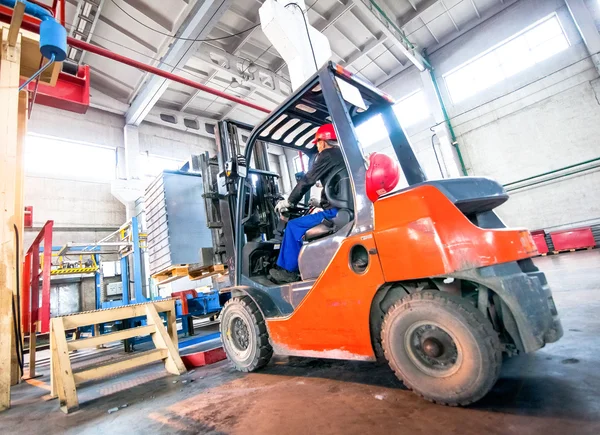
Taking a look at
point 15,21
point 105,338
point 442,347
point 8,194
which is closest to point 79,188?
point 8,194

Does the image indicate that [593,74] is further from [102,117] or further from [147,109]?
[102,117]

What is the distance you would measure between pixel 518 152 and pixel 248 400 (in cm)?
1281

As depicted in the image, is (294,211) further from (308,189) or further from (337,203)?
(337,203)

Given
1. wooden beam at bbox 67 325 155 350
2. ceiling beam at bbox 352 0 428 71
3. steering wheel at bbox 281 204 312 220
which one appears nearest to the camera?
wooden beam at bbox 67 325 155 350

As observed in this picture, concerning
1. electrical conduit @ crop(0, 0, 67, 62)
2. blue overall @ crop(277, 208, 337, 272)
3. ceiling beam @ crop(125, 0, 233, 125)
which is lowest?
blue overall @ crop(277, 208, 337, 272)

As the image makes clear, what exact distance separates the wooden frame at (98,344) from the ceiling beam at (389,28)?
32.9ft

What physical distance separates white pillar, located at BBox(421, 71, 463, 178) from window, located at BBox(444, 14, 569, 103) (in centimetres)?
76

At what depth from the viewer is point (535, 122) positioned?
10656 millimetres

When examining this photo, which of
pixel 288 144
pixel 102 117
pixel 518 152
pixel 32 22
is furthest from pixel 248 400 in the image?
pixel 102 117

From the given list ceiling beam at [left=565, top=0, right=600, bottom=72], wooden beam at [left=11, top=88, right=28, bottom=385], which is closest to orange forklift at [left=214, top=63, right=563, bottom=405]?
wooden beam at [left=11, top=88, right=28, bottom=385]

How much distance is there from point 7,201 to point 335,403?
139 inches

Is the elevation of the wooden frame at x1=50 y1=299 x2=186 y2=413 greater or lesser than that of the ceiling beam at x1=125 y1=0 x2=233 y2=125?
lesser

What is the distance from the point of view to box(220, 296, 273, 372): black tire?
9.05ft

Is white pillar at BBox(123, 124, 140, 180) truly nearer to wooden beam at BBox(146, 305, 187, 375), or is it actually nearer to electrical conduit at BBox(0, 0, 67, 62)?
wooden beam at BBox(146, 305, 187, 375)
